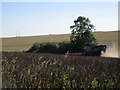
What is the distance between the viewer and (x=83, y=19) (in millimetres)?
38250

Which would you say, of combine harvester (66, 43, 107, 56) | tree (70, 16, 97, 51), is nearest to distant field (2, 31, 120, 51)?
tree (70, 16, 97, 51)

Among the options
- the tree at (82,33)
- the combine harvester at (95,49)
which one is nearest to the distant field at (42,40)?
the tree at (82,33)

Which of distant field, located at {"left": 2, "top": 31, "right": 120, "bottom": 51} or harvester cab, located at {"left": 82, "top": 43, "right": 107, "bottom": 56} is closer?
harvester cab, located at {"left": 82, "top": 43, "right": 107, "bottom": 56}

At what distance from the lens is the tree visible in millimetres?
37375

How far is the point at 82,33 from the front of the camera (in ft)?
125

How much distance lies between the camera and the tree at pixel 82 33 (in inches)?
1471

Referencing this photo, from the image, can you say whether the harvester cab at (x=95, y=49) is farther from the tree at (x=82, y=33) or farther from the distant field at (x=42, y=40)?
the distant field at (x=42, y=40)

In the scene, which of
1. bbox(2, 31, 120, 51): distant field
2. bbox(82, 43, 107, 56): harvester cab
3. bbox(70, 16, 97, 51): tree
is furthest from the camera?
bbox(2, 31, 120, 51): distant field

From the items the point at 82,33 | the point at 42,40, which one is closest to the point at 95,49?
the point at 82,33

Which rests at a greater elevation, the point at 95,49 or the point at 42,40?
the point at 42,40

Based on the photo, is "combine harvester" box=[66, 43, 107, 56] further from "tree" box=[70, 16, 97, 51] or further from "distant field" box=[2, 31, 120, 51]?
"distant field" box=[2, 31, 120, 51]

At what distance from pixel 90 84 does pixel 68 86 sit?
2.12ft

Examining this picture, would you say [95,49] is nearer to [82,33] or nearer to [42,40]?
[82,33]

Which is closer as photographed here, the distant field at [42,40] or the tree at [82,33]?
the tree at [82,33]
